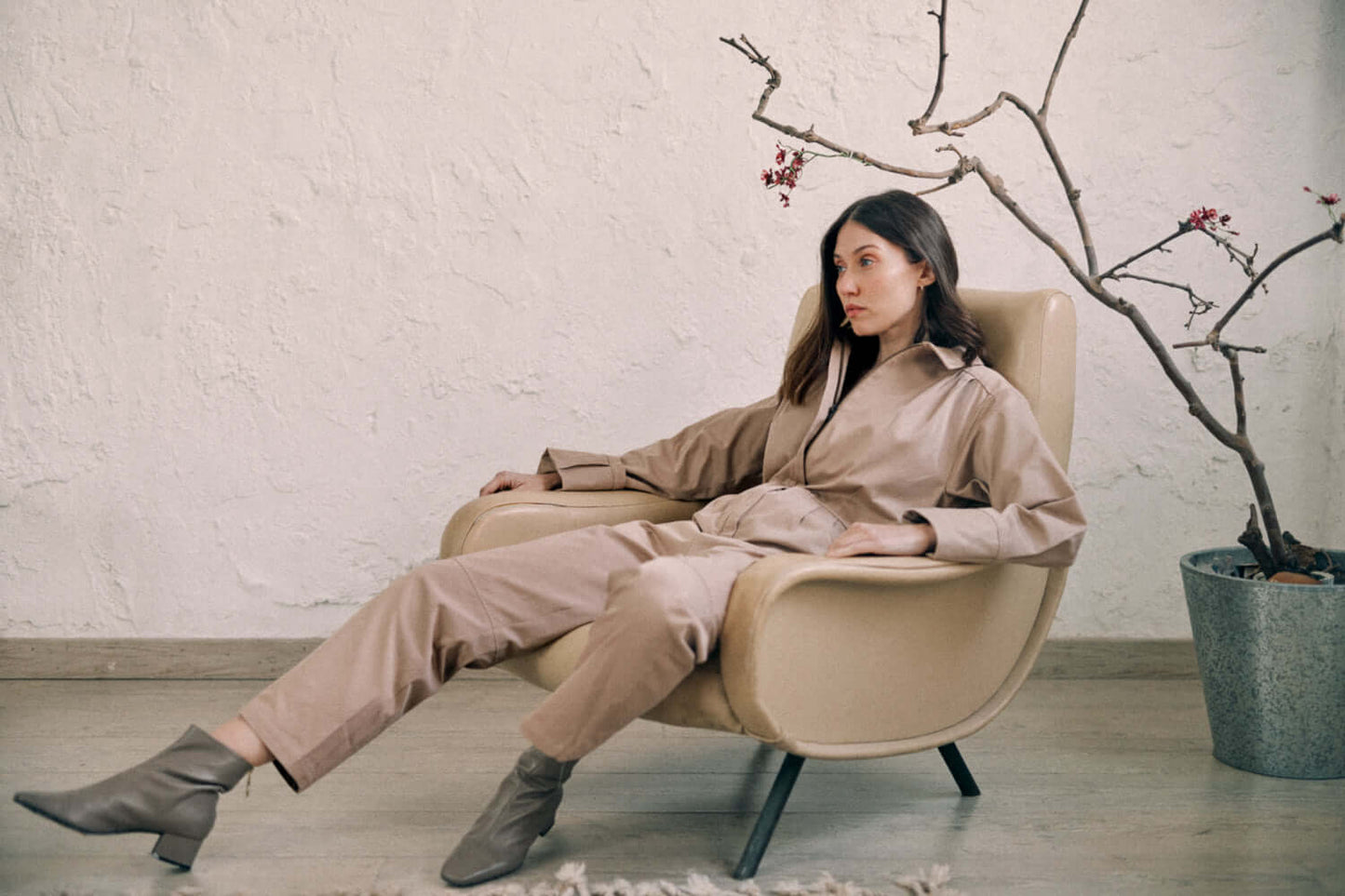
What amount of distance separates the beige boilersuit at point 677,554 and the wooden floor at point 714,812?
259 mm

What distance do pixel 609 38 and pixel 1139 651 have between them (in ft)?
6.01

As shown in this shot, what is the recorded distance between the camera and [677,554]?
1943 millimetres

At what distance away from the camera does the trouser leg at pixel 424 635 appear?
1625mm

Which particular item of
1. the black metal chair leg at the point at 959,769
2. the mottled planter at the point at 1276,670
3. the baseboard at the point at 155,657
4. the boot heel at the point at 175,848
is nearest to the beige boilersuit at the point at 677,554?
the boot heel at the point at 175,848

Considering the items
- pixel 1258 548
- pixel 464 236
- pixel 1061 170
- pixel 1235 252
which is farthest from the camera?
pixel 464 236

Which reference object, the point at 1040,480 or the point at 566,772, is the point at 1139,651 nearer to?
the point at 1040,480

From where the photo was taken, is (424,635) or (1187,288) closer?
(424,635)

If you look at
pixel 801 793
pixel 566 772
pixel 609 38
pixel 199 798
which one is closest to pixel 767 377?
pixel 609 38

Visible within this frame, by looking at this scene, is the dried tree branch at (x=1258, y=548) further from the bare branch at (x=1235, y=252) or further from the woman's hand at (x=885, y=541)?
the woman's hand at (x=885, y=541)

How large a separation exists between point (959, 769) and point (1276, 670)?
595 mm

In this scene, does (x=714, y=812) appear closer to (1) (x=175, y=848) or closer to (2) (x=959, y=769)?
(2) (x=959, y=769)

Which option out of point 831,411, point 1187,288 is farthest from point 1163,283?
point 831,411

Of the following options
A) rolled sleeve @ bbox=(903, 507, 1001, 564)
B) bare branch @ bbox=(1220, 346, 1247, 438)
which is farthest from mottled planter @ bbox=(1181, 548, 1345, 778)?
rolled sleeve @ bbox=(903, 507, 1001, 564)

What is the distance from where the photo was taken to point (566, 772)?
5.66 feet
